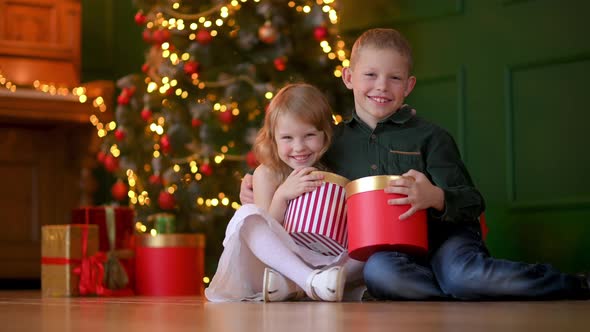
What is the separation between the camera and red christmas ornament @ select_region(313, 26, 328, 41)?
319 cm

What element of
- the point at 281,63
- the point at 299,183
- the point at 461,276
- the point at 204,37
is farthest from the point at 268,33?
the point at 461,276

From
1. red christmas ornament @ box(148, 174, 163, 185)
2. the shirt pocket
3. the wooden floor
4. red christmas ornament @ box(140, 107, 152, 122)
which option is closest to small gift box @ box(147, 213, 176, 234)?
red christmas ornament @ box(148, 174, 163, 185)

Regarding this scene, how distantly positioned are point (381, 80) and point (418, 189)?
12.3 inches

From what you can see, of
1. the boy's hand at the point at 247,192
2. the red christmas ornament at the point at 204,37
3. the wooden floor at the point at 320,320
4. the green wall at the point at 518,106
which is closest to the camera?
A: the wooden floor at the point at 320,320

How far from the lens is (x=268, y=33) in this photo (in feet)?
10.3

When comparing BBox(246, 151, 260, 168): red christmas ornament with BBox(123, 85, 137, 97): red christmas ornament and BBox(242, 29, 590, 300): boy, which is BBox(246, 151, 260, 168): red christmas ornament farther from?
BBox(242, 29, 590, 300): boy

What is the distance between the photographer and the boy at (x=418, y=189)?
185 cm

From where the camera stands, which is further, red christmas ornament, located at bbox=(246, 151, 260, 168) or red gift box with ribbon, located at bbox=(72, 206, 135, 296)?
red christmas ornament, located at bbox=(246, 151, 260, 168)

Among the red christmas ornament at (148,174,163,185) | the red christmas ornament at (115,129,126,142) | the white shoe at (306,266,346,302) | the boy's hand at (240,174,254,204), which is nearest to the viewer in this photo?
the white shoe at (306,266,346,302)

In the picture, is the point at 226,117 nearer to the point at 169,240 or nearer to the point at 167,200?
the point at 167,200

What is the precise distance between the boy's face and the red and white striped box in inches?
7.2

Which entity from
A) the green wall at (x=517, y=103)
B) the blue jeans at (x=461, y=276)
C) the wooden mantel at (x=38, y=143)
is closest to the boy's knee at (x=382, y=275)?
the blue jeans at (x=461, y=276)

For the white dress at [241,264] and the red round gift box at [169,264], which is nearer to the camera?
the white dress at [241,264]

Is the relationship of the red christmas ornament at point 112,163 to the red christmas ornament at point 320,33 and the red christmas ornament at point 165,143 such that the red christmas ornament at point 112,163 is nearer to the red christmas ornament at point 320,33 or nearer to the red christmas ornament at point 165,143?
the red christmas ornament at point 165,143
